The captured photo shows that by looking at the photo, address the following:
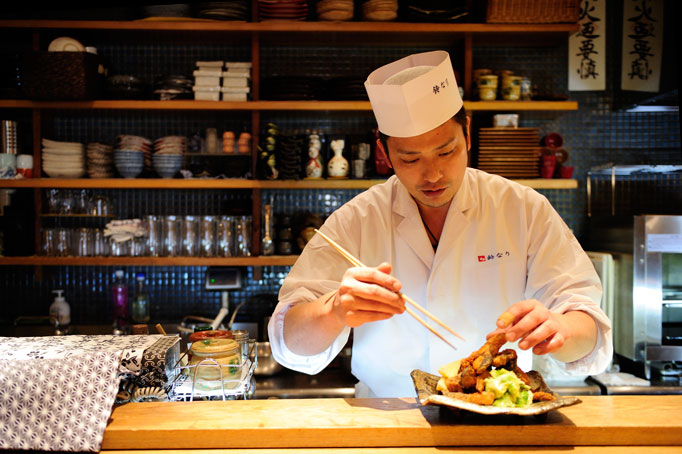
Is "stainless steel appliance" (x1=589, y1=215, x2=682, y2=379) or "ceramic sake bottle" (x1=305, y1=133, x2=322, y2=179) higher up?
"ceramic sake bottle" (x1=305, y1=133, x2=322, y2=179)

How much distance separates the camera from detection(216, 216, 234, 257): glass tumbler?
138 inches

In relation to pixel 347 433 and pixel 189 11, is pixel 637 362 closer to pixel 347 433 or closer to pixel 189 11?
pixel 347 433

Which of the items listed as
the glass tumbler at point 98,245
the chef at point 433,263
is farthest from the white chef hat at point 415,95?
the glass tumbler at point 98,245

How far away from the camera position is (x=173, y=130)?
391 cm

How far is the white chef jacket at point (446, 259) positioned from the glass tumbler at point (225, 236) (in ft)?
5.34

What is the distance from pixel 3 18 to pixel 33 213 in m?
1.22

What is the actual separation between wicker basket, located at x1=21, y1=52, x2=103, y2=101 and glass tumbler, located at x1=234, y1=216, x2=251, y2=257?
1.20 metres

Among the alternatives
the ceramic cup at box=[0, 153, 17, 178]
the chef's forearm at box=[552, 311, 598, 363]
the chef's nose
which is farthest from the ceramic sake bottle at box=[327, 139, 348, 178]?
the chef's forearm at box=[552, 311, 598, 363]

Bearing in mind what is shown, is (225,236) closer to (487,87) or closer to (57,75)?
(57,75)

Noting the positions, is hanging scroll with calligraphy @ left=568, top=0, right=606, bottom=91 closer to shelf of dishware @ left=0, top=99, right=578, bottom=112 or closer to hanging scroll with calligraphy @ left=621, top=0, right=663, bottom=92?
hanging scroll with calligraphy @ left=621, top=0, right=663, bottom=92

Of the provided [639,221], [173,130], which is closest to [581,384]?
[639,221]

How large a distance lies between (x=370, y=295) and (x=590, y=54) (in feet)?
11.2

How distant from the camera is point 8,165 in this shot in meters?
3.51

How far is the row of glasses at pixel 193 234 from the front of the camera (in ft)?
11.5
